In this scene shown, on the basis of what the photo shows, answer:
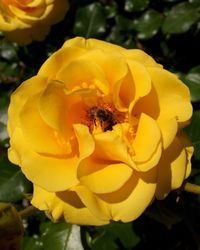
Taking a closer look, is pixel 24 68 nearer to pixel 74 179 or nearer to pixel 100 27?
pixel 100 27

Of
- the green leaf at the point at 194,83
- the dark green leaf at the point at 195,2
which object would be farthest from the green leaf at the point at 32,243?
the dark green leaf at the point at 195,2

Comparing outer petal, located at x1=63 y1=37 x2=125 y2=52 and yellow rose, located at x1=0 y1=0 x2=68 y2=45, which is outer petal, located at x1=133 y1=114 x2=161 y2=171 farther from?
yellow rose, located at x1=0 y1=0 x2=68 y2=45

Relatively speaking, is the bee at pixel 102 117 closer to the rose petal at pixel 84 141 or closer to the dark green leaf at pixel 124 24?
the rose petal at pixel 84 141

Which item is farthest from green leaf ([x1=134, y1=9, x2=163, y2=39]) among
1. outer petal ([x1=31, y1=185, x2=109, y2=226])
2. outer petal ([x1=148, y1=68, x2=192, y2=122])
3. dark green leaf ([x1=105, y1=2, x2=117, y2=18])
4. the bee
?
outer petal ([x1=31, y1=185, x2=109, y2=226])

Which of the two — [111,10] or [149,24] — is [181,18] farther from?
[111,10]

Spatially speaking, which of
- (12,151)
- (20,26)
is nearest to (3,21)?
(20,26)
